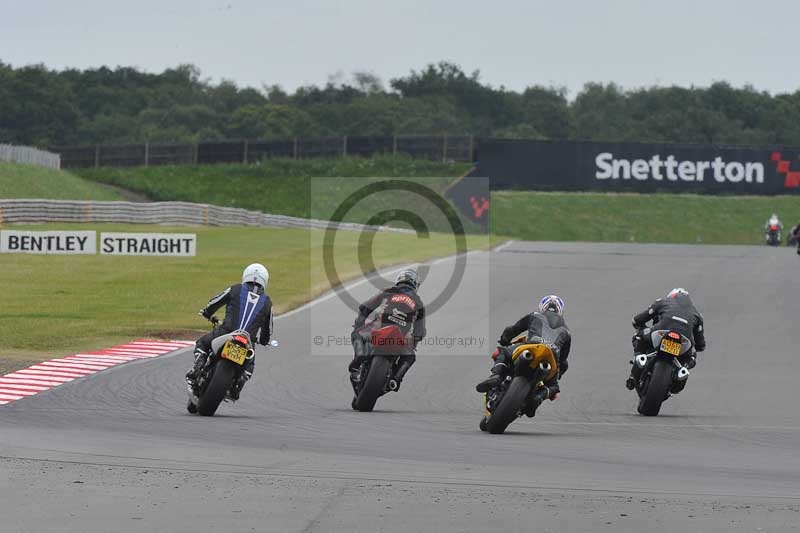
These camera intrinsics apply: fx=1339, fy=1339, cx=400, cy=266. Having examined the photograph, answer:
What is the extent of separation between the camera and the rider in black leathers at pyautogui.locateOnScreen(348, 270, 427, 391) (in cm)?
1438

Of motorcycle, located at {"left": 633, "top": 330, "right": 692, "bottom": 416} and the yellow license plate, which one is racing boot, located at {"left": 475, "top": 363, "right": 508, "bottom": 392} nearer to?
the yellow license plate

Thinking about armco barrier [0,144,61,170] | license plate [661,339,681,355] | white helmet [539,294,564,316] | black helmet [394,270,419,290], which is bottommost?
license plate [661,339,681,355]

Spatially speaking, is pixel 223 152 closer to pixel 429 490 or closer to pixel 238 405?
pixel 238 405

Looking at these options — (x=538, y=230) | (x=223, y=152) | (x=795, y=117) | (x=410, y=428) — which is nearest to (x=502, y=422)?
(x=410, y=428)

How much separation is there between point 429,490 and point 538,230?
52.5m

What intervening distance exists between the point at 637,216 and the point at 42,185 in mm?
27183

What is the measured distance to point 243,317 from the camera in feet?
45.5

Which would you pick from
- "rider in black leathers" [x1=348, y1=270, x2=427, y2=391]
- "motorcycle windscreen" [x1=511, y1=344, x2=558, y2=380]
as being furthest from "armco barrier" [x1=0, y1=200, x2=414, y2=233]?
"motorcycle windscreen" [x1=511, y1=344, x2=558, y2=380]

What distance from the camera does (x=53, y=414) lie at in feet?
44.0

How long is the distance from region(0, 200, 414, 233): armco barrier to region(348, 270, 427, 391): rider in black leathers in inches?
1271

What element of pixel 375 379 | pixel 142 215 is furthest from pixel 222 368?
pixel 142 215

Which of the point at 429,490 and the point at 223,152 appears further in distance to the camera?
the point at 223,152

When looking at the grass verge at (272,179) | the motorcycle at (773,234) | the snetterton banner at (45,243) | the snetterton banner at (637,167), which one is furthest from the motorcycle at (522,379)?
the grass verge at (272,179)

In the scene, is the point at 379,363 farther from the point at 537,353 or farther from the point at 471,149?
the point at 471,149
